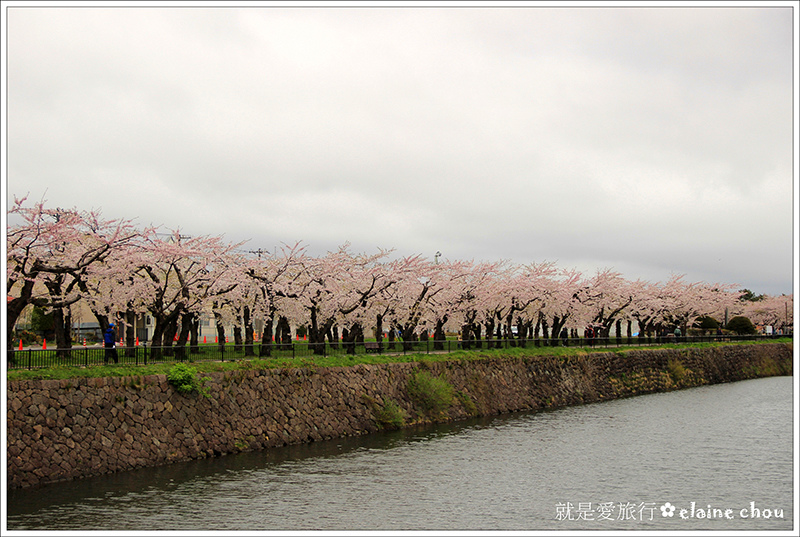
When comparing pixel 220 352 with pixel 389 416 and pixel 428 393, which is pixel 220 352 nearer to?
pixel 389 416

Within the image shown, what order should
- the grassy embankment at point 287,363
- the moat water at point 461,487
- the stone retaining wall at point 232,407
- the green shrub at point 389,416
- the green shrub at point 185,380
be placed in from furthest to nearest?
the green shrub at point 389,416
the green shrub at point 185,380
the grassy embankment at point 287,363
the stone retaining wall at point 232,407
the moat water at point 461,487

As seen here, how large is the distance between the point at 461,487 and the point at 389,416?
10.6 m

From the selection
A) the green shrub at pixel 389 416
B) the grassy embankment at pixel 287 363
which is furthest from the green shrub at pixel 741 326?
the green shrub at pixel 389 416

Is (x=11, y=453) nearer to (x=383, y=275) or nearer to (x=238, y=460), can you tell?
(x=238, y=460)

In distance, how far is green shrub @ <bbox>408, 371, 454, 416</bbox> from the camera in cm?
3359

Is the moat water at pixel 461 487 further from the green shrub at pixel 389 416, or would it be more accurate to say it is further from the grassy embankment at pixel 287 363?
the grassy embankment at pixel 287 363

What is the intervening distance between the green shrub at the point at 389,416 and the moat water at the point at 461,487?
2.58ft

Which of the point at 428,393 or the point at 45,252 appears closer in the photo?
the point at 45,252

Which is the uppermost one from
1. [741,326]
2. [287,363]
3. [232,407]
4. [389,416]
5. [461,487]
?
[741,326]

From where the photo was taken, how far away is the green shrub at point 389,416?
102 ft

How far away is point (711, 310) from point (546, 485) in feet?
241

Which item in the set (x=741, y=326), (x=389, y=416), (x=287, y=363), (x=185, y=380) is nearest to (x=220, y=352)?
(x=287, y=363)

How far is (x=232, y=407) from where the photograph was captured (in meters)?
26.0

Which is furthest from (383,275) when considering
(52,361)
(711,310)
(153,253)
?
(711,310)
